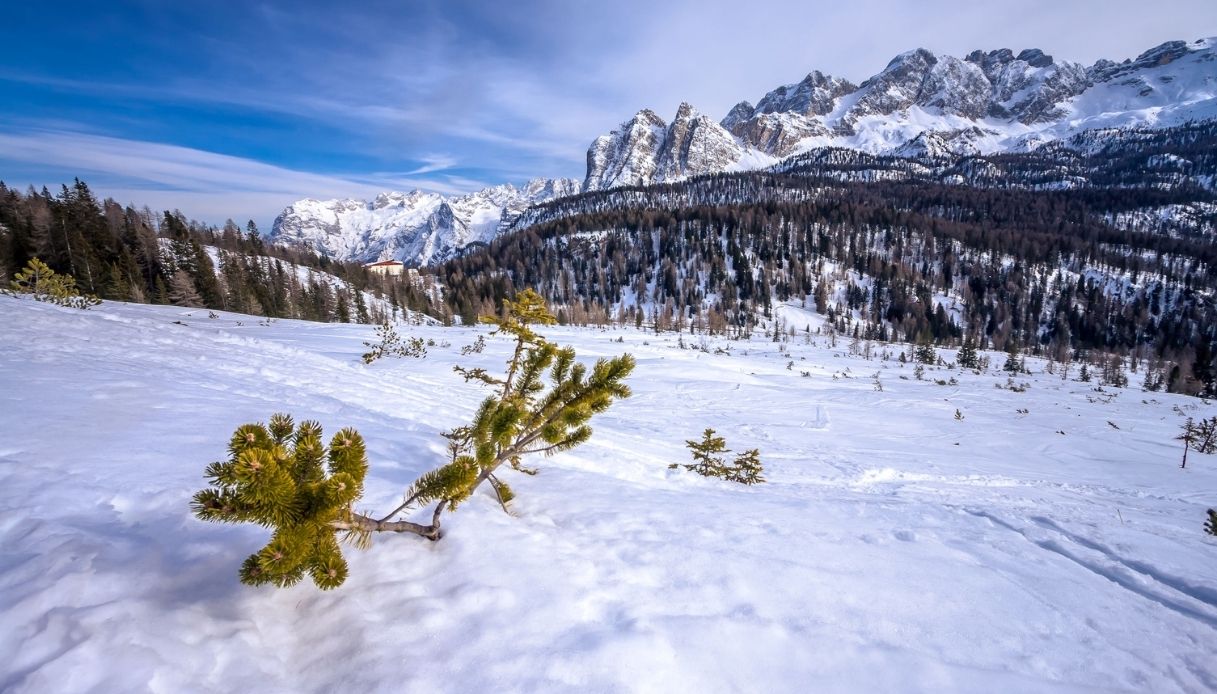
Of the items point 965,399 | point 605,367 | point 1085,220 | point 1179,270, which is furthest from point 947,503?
point 1085,220

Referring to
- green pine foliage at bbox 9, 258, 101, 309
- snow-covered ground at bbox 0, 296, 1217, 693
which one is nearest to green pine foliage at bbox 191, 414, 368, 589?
snow-covered ground at bbox 0, 296, 1217, 693

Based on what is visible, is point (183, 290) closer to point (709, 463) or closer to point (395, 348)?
point (395, 348)

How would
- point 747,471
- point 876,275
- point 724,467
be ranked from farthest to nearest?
point 876,275 → point 747,471 → point 724,467

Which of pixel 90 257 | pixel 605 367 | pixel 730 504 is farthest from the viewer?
pixel 90 257

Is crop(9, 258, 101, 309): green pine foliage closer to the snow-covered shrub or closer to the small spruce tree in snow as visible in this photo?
the snow-covered shrub

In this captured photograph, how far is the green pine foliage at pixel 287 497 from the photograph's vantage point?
178 centimetres

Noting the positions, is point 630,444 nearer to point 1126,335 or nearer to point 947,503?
point 947,503

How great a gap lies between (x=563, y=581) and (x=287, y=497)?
178cm

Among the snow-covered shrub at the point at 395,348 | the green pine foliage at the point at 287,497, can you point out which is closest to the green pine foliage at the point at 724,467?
the green pine foliage at the point at 287,497

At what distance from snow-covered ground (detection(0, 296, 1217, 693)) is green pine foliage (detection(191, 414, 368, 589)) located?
51 cm

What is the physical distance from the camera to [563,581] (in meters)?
2.97

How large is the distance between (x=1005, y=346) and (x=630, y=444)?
418 feet

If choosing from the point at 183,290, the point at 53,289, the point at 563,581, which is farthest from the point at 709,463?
the point at 183,290

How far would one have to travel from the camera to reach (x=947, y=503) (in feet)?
22.1
